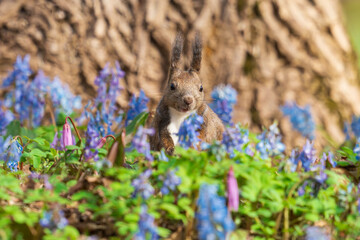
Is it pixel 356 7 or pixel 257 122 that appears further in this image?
pixel 356 7

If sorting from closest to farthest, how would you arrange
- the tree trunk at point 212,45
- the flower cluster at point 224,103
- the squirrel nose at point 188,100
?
the squirrel nose at point 188,100 → the flower cluster at point 224,103 → the tree trunk at point 212,45

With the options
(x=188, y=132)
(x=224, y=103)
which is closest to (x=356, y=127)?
(x=224, y=103)

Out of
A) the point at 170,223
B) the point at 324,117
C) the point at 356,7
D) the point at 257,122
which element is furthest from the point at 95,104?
the point at 356,7

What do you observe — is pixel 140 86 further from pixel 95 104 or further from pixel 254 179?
pixel 254 179

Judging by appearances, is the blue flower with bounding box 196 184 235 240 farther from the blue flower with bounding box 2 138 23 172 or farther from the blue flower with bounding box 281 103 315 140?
the blue flower with bounding box 281 103 315 140

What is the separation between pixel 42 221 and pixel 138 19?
16.0 ft

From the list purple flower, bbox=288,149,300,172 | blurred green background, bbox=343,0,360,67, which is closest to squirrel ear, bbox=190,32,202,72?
purple flower, bbox=288,149,300,172

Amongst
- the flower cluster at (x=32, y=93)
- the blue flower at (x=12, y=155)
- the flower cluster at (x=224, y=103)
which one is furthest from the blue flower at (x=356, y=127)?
the blue flower at (x=12, y=155)

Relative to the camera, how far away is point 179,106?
4.02 metres

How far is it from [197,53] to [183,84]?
30 centimetres

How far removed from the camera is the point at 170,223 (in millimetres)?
2996

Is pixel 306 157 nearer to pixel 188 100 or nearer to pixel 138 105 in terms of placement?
pixel 188 100

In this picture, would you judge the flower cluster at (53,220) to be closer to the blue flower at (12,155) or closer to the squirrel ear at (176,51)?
the blue flower at (12,155)

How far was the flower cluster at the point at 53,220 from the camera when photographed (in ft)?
7.74
